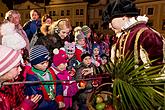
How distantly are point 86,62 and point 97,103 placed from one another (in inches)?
90.3

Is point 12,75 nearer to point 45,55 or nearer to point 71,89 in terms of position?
point 45,55

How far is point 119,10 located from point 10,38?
222 centimetres

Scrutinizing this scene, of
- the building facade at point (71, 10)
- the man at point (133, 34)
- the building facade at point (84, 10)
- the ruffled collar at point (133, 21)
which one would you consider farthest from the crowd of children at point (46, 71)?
the building facade at point (71, 10)

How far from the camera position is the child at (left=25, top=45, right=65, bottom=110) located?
4.18 meters

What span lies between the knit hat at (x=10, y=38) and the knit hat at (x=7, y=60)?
86.0 inches

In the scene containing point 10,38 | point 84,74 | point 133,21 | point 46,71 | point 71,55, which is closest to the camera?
point 133,21

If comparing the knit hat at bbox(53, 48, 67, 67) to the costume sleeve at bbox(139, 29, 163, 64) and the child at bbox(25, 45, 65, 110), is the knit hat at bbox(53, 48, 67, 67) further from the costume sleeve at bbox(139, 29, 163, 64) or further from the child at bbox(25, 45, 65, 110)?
the costume sleeve at bbox(139, 29, 163, 64)

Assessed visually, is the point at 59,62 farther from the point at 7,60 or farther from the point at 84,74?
the point at 7,60

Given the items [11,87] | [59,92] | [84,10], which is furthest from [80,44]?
[84,10]

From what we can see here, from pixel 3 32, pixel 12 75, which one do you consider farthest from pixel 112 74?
pixel 3 32

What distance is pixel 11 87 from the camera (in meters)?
3.51

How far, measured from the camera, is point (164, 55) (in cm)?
390

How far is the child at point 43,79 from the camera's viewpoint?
165 inches

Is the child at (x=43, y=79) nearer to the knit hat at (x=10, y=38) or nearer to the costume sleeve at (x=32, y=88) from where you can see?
the costume sleeve at (x=32, y=88)
